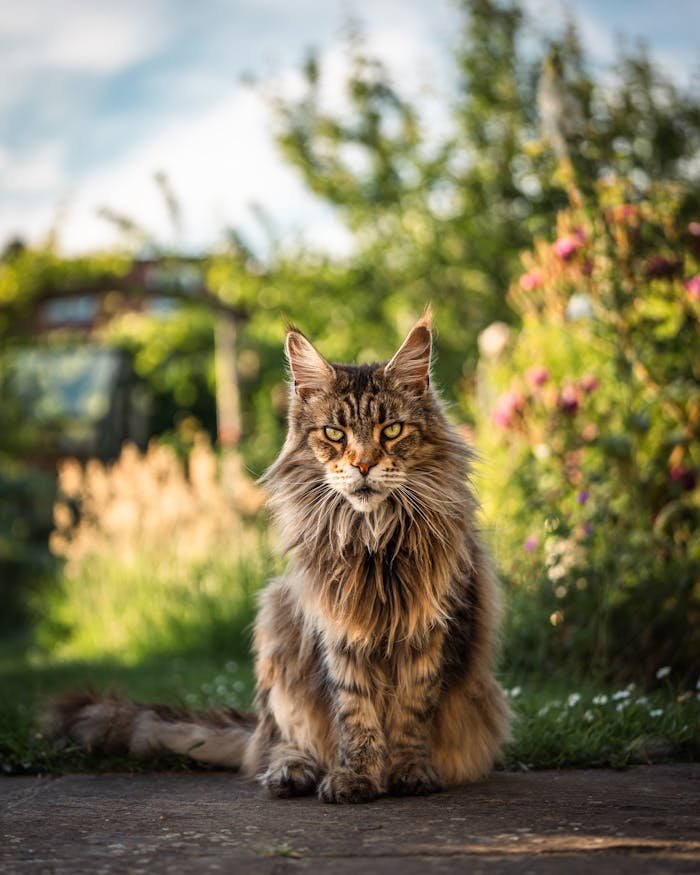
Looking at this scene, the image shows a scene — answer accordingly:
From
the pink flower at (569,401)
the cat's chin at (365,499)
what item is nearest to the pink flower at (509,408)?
the pink flower at (569,401)

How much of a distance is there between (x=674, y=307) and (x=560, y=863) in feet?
14.4

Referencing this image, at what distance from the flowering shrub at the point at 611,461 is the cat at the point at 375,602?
1.55 m

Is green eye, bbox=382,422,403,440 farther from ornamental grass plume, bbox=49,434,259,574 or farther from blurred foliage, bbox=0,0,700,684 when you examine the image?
ornamental grass plume, bbox=49,434,259,574

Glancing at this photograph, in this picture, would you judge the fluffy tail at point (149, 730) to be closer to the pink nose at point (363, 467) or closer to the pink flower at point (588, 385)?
the pink nose at point (363, 467)

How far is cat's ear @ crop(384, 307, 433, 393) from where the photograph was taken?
10.5 ft

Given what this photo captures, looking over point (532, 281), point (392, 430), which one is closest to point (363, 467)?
point (392, 430)

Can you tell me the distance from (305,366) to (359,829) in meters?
1.46

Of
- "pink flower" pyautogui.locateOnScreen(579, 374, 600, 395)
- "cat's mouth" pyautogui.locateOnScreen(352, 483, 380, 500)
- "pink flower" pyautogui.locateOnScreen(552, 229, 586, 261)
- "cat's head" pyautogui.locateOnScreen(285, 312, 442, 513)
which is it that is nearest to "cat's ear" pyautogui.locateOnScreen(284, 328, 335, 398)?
"cat's head" pyautogui.locateOnScreen(285, 312, 442, 513)

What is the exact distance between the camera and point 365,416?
10.1ft

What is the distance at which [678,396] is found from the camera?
5.17 metres

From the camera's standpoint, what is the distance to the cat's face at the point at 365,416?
3.03 meters

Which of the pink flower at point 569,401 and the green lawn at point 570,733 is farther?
the pink flower at point 569,401

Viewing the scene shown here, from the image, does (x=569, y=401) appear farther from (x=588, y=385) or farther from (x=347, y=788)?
(x=347, y=788)

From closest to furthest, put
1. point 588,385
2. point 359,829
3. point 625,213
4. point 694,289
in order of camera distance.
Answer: point 359,829 < point 694,289 < point 625,213 < point 588,385
